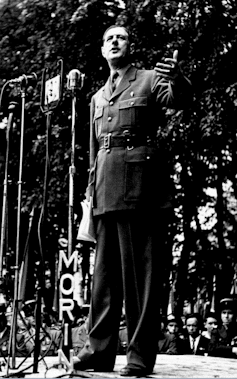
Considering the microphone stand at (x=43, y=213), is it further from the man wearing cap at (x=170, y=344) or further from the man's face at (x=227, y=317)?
the man's face at (x=227, y=317)

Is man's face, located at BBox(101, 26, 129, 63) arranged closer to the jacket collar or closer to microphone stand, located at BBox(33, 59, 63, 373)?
the jacket collar

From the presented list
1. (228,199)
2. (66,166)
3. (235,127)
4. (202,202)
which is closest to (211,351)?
(235,127)

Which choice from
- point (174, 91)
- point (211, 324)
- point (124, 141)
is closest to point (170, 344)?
point (211, 324)

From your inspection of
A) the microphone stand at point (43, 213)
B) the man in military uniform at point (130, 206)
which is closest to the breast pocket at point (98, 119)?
the man in military uniform at point (130, 206)

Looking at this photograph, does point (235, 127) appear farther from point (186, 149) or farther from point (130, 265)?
point (130, 265)

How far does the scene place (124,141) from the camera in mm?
4199

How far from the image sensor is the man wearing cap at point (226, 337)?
8734 millimetres

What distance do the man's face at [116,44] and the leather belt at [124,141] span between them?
496 mm

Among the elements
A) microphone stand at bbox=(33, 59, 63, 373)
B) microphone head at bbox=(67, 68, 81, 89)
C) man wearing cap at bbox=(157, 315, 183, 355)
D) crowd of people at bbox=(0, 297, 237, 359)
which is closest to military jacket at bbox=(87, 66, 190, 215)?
microphone stand at bbox=(33, 59, 63, 373)

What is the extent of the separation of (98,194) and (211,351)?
5253 mm

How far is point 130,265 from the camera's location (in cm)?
404

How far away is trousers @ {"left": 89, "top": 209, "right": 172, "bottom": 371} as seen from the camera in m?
3.95

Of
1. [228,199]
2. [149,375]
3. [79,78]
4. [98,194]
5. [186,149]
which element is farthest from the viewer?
[228,199]

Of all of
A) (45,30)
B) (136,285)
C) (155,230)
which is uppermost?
(45,30)
